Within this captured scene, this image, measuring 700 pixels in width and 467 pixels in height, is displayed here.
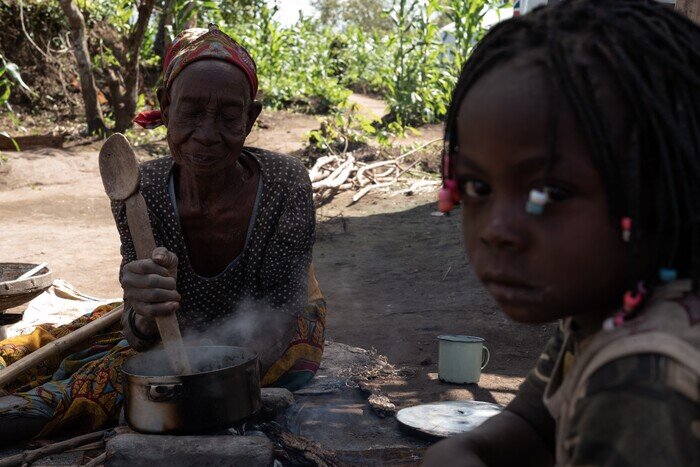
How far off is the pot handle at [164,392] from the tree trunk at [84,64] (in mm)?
9032

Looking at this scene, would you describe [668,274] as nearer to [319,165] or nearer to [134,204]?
[134,204]

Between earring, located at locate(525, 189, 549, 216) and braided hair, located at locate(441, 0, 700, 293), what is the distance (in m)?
0.05

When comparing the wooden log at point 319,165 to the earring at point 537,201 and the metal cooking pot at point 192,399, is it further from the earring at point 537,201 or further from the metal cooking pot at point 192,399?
the earring at point 537,201

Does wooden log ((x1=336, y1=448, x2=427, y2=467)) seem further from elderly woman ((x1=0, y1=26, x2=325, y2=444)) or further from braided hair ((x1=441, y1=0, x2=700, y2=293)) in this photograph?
braided hair ((x1=441, y1=0, x2=700, y2=293))

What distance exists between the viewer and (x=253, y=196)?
296 cm

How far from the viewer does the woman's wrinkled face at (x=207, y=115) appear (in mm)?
2578

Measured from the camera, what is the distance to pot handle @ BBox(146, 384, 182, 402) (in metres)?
2.09

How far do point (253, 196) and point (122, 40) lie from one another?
11.2m

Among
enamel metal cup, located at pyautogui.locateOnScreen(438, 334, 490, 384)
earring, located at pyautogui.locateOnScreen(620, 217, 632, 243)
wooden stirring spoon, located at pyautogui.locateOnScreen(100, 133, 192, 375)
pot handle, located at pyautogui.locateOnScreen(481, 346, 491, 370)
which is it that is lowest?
pot handle, located at pyautogui.locateOnScreen(481, 346, 491, 370)

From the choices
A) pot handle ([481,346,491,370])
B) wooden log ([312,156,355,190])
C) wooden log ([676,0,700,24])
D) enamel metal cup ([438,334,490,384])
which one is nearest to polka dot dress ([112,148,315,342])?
enamel metal cup ([438,334,490,384])

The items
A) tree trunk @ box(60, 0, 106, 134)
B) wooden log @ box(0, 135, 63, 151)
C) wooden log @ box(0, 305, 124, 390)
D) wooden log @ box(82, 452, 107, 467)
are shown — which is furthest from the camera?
wooden log @ box(0, 135, 63, 151)

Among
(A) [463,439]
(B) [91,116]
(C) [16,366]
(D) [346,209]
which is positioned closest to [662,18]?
(A) [463,439]

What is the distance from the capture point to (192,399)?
212 cm

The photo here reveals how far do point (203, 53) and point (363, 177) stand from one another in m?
6.75
